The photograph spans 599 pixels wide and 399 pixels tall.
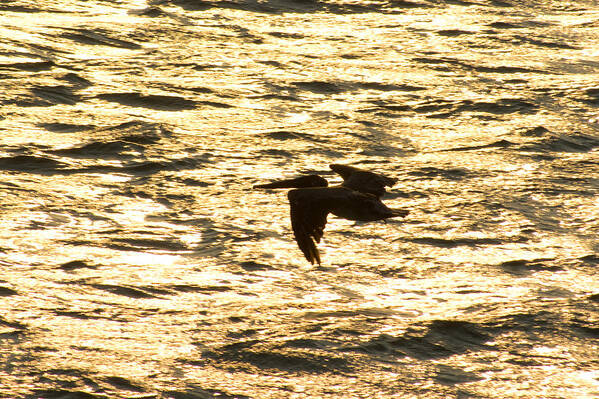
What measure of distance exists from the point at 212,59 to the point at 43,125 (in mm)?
2827

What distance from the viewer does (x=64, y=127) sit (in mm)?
12102

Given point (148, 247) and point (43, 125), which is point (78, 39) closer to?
point (43, 125)

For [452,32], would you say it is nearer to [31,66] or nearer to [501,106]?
[501,106]

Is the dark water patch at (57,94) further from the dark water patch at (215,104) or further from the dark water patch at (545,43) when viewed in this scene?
the dark water patch at (545,43)

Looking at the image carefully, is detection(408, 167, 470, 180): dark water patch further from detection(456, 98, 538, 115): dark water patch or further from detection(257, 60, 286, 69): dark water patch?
detection(257, 60, 286, 69): dark water patch

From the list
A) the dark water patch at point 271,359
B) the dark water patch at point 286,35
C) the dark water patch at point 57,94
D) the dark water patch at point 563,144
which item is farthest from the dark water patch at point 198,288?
the dark water patch at point 286,35

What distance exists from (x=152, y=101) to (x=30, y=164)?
86.2 inches

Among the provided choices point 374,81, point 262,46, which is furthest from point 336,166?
point 262,46

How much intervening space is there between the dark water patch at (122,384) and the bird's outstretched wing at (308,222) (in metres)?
1.96

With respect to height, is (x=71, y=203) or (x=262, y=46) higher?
(x=262, y=46)

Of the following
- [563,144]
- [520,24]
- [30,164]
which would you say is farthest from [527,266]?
[520,24]

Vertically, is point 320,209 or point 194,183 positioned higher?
point 320,209

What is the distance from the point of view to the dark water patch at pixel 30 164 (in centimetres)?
1111

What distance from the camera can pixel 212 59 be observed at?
14.3 metres
